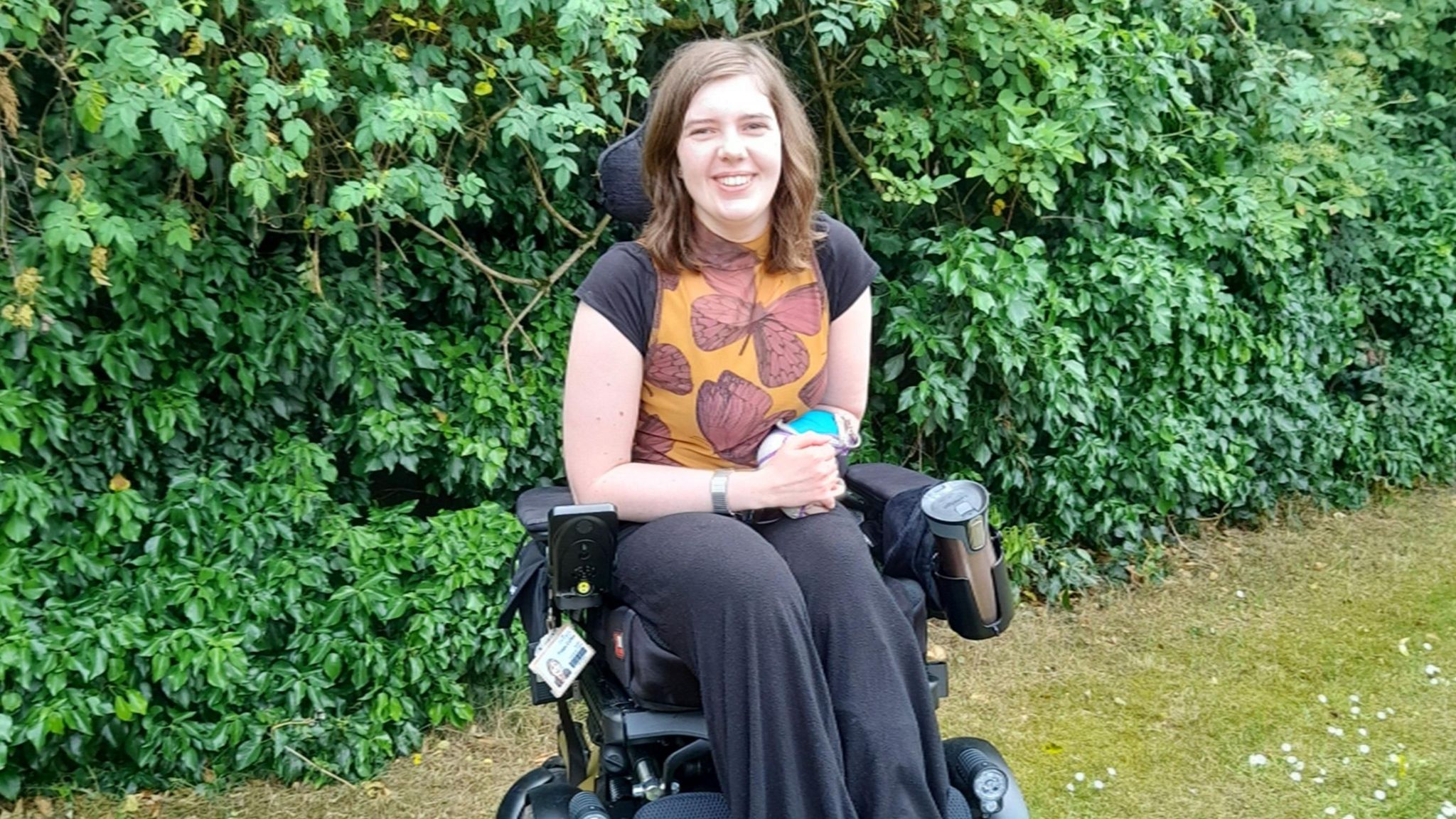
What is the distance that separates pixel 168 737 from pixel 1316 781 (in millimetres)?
2796

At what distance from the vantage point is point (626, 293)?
2.29 meters

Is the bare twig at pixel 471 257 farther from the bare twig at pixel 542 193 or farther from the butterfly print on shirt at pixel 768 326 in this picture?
the butterfly print on shirt at pixel 768 326

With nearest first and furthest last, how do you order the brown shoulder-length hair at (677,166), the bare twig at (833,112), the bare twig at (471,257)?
the brown shoulder-length hair at (677,166) → the bare twig at (471,257) → the bare twig at (833,112)

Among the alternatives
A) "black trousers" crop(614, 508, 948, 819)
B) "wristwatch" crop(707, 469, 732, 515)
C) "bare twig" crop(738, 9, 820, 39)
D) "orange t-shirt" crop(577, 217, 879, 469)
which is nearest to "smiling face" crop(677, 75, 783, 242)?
"orange t-shirt" crop(577, 217, 879, 469)

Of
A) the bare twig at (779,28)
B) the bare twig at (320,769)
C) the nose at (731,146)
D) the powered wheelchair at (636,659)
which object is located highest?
the bare twig at (779,28)

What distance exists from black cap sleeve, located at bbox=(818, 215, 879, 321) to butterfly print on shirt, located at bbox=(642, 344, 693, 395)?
0.36 m

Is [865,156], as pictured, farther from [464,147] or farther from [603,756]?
[603,756]

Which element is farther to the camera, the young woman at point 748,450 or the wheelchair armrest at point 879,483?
the wheelchair armrest at point 879,483

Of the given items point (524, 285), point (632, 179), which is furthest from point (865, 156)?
point (632, 179)

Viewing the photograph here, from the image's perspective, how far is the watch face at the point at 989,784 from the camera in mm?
2246

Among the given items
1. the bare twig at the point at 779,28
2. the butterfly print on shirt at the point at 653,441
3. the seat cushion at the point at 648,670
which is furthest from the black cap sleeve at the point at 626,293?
the bare twig at the point at 779,28

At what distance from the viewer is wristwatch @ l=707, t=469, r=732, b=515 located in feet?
7.22

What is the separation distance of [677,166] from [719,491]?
0.62m

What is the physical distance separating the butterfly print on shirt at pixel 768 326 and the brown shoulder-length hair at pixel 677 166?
73 mm
